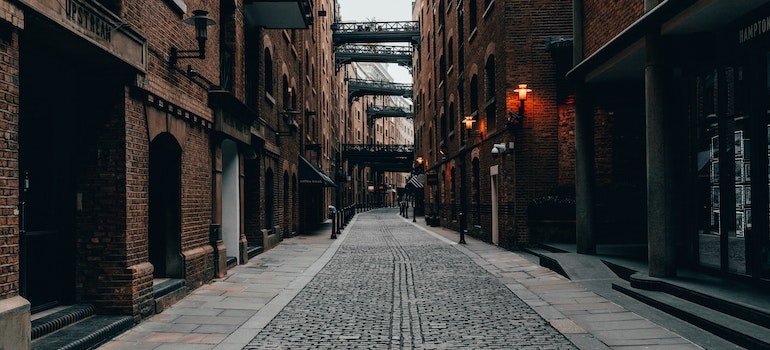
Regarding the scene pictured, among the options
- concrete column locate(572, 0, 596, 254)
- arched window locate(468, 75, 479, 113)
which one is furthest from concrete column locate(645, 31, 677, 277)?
arched window locate(468, 75, 479, 113)

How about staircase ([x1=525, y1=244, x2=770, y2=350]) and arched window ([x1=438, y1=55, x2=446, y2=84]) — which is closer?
staircase ([x1=525, y1=244, x2=770, y2=350])

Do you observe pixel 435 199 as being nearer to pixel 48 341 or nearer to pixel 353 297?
pixel 353 297

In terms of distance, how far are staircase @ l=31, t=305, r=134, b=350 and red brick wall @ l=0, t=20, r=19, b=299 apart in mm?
900

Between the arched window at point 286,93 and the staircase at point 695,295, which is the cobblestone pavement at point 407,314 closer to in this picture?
the staircase at point 695,295

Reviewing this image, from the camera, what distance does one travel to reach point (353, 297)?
9.03 meters

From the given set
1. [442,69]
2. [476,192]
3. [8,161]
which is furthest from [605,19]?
[442,69]

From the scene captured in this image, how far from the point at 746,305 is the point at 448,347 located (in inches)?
130

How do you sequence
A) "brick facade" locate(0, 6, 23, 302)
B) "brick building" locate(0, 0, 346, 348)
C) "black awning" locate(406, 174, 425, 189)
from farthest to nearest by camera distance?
"black awning" locate(406, 174, 425, 189) < "brick building" locate(0, 0, 346, 348) < "brick facade" locate(0, 6, 23, 302)

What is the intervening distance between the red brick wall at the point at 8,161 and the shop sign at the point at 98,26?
42 cm

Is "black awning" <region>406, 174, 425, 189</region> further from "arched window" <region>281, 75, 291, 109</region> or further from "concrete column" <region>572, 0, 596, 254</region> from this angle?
"concrete column" <region>572, 0, 596, 254</region>

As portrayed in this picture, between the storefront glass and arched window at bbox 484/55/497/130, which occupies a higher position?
arched window at bbox 484/55/497/130

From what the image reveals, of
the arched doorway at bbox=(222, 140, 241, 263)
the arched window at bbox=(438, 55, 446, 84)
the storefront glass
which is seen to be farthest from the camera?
the arched window at bbox=(438, 55, 446, 84)

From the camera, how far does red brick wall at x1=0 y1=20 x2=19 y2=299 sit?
4.68 m

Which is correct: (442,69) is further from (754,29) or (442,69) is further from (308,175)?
(754,29)
